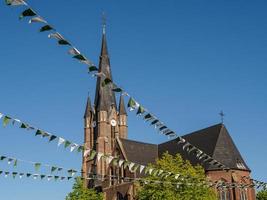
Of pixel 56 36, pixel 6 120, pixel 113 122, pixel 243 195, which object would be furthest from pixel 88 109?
pixel 56 36

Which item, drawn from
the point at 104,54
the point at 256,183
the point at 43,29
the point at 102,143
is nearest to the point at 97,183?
the point at 102,143

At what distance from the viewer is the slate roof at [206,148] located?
46.5m

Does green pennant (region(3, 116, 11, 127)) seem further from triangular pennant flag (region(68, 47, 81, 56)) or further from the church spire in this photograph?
the church spire

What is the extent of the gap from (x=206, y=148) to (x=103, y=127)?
13.3 meters

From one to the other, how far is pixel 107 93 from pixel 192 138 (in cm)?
1271

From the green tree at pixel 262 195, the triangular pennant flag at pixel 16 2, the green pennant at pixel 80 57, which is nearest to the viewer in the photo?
the triangular pennant flag at pixel 16 2

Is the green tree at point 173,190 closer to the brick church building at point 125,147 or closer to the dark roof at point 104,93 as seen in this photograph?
the brick church building at point 125,147

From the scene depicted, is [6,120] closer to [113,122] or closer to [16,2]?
[16,2]

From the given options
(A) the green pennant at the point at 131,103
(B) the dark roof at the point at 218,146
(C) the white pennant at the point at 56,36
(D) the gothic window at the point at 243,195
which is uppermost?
(B) the dark roof at the point at 218,146

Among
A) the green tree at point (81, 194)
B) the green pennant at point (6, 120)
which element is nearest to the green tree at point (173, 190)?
the green tree at point (81, 194)

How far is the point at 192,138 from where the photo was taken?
52062 mm

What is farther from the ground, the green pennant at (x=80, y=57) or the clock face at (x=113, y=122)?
the clock face at (x=113, y=122)

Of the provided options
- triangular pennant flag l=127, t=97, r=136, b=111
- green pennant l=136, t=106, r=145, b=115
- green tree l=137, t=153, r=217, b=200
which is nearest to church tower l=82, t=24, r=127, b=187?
green tree l=137, t=153, r=217, b=200

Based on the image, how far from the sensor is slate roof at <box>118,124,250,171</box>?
4650cm
